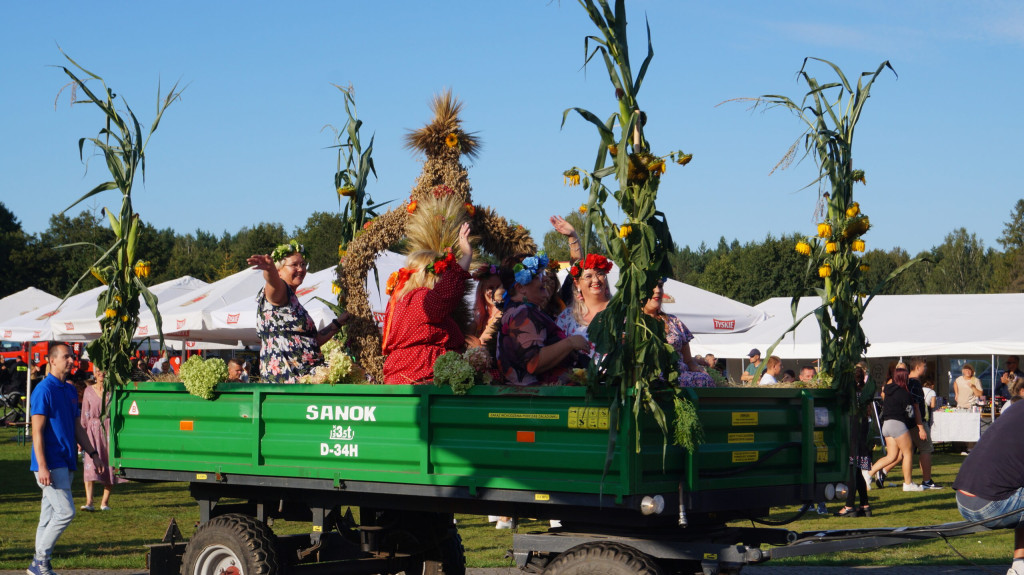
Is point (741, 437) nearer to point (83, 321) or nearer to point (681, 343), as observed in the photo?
point (681, 343)

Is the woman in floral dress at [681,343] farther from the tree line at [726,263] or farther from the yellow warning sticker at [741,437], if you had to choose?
the tree line at [726,263]

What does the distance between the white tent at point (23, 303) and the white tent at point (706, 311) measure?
59.7 ft

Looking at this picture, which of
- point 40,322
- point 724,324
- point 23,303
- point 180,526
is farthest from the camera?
point 23,303

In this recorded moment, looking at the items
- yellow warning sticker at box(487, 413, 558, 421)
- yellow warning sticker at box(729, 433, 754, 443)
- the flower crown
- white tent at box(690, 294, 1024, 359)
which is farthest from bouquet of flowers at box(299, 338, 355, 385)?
white tent at box(690, 294, 1024, 359)

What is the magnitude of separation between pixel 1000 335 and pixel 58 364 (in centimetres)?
1909

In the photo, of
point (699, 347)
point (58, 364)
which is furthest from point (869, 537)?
point (699, 347)

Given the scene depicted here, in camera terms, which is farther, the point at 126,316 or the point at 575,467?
the point at 126,316

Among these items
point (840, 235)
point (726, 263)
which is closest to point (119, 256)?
point (840, 235)

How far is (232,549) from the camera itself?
21.3 feet

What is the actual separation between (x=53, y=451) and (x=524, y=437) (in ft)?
15.8

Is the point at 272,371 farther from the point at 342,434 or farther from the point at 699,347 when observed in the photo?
the point at 699,347

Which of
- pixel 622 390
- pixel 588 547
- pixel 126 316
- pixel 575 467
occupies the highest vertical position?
pixel 126 316

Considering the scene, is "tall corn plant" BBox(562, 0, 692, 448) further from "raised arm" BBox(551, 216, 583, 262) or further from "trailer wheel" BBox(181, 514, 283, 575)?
"trailer wheel" BBox(181, 514, 283, 575)

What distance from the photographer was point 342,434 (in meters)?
5.97
